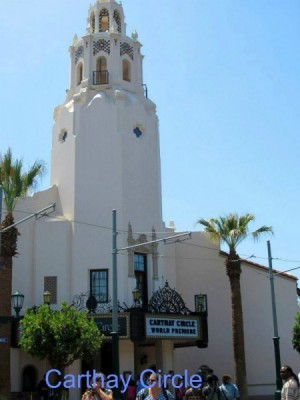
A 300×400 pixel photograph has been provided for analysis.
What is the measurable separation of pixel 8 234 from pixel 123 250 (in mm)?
5957

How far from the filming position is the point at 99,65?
35875 mm

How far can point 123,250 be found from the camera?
31297 millimetres

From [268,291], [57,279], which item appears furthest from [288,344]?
[57,279]

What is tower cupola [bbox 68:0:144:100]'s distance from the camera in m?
35.2

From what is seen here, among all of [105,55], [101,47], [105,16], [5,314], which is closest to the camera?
[5,314]

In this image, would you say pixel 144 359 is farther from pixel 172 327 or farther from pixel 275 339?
pixel 275 339

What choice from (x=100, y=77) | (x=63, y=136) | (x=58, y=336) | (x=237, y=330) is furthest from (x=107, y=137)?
(x=58, y=336)

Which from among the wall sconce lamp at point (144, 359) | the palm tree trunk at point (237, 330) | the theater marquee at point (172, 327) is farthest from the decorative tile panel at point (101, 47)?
the wall sconce lamp at point (144, 359)

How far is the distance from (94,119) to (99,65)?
3784 mm

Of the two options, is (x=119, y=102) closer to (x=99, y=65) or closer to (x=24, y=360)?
(x=99, y=65)

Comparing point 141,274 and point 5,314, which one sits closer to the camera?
point 5,314

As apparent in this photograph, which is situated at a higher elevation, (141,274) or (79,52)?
(79,52)

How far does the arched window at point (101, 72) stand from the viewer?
116ft

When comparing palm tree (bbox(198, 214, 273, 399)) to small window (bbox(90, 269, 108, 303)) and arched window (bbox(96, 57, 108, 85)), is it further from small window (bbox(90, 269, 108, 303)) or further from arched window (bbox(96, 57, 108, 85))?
arched window (bbox(96, 57, 108, 85))
